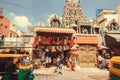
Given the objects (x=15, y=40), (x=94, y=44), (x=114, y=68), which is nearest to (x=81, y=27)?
(x=94, y=44)

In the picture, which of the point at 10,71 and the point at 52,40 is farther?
the point at 52,40

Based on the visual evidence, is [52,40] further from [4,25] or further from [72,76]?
[4,25]

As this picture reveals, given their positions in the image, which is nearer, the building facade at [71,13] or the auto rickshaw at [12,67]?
the auto rickshaw at [12,67]

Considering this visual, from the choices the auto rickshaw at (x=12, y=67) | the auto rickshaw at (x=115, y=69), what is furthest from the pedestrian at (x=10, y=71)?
the auto rickshaw at (x=115, y=69)

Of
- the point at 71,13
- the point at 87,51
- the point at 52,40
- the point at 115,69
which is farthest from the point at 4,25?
the point at 115,69

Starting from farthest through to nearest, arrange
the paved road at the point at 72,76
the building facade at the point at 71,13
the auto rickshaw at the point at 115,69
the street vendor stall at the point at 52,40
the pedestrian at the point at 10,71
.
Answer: the building facade at the point at 71,13, the street vendor stall at the point at 52,40, the paved road at the point at 72,76, the pedestrian at the point at 10,71, the auto rickshaw at the point at 115,69

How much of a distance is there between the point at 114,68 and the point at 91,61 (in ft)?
68.0

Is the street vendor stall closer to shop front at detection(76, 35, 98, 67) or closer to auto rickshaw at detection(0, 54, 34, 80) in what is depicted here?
shop front at detection(76, 35, 98, 67)

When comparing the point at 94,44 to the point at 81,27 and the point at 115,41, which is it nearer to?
the point at 115,41

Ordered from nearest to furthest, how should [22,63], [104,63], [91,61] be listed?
[22,63], [104,63], [91,61]

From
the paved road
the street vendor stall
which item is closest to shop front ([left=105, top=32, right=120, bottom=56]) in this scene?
the street vendor stall

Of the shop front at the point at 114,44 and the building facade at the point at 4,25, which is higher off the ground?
the building facade at the point at 4,25

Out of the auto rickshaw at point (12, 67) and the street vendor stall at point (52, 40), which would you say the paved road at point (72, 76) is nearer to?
the street vendor stall at point (52, 40)

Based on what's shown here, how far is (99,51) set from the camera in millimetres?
27922
